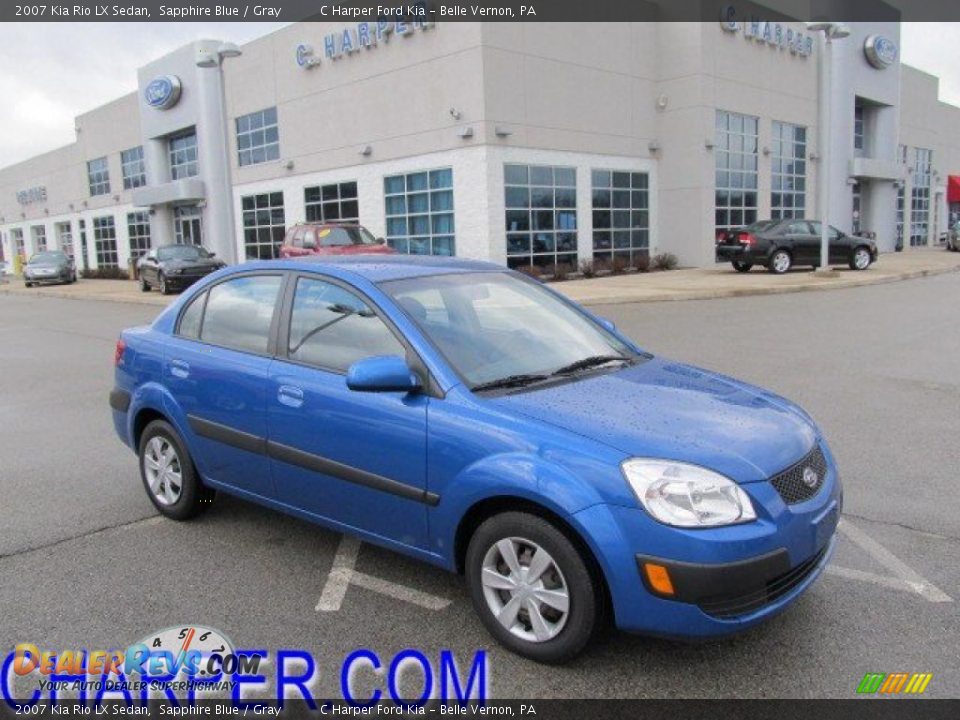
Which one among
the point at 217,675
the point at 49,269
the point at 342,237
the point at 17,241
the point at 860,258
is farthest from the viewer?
the point at 17,241

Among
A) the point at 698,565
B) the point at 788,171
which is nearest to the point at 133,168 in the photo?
the point at 788,171

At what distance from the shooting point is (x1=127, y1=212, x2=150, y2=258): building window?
135 feet

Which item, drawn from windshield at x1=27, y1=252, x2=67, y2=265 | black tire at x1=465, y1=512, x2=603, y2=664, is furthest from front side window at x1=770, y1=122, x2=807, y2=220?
black tire at x1=465, y1=512, x2=603, y2=664

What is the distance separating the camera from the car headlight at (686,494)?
2.89 meters

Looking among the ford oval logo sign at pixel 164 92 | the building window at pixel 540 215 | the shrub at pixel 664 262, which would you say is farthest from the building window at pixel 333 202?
the ford oval logo sign at pixel 164 92

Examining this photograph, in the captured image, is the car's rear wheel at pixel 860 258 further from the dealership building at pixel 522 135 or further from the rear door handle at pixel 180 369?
the rear door handle at pixel 180 369

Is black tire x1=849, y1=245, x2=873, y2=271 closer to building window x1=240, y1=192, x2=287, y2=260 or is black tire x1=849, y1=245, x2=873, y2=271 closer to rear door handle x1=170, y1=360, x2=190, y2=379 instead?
building window x1=240, y1=192, x2=287, y2=260

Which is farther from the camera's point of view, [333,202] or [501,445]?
[333,202]

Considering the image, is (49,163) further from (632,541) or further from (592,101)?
(632,541)

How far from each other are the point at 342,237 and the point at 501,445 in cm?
1810

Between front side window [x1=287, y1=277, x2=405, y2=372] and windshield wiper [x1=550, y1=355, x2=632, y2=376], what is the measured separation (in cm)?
78

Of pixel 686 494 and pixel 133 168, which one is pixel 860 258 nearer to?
pixel 686 494

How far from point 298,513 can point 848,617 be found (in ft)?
8.61

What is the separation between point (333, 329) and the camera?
4.03 meters
